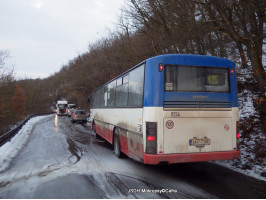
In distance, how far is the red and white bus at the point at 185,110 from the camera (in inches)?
221

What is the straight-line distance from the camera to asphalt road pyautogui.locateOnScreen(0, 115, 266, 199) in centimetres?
483

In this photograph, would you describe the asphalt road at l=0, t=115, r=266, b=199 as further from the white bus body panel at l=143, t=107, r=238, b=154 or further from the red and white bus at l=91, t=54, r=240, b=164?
the white bus body panel at l=143, t=107, r=238, b=154

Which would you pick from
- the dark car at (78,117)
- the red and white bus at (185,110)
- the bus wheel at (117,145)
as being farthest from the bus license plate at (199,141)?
the dark car at (78,117)

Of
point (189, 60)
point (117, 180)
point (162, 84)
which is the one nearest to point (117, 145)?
point (117, 180)

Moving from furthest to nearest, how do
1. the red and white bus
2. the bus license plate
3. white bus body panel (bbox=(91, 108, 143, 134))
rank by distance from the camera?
1. white bus body panel (bbox=(91, 108, 143, 134))
2. the bus license plate
3. the red and white bus

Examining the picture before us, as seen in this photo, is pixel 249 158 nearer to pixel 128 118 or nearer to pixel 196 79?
pixel 196 79

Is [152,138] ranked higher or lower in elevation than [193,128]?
lower

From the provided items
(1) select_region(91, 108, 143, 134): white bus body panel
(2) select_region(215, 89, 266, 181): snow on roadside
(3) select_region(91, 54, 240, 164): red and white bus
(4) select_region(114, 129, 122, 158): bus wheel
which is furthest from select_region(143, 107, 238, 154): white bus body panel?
(4) select_region(114, 129, 122, 158): bus wheel

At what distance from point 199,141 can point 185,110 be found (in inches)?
34.1

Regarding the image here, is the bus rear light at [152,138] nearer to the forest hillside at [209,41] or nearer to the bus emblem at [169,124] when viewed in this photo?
the bus emblem at [169,124]

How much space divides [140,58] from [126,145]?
1178 cm

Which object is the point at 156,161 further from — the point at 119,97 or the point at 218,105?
the point at 119,97

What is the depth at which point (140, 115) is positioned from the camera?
609 cm

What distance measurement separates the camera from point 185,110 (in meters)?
5.80
